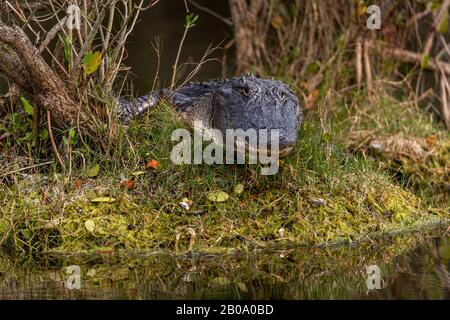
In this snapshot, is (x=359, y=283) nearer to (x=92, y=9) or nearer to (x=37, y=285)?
(x=37, y=285)

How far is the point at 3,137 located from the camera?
19.3ft

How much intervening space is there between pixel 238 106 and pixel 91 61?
1226mm

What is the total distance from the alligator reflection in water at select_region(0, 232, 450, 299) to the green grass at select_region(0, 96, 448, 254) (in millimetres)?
164

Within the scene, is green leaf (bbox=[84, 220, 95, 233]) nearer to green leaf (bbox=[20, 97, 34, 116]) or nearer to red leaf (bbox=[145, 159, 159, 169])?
red leaf (bbox=[145, 159, 159, 169])

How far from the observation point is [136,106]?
245 inches

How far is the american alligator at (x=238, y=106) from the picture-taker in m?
5.82

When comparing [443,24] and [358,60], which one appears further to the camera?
[443,24]

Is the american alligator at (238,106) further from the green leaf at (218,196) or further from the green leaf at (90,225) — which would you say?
the green leaf at (90,225)

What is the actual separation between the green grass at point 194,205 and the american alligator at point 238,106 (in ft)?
0.58

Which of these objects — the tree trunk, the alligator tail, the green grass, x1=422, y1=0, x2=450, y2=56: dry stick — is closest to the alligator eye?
the green grass

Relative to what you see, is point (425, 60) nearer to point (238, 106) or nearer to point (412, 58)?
point (412, 58)

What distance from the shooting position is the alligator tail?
6012 millimetres

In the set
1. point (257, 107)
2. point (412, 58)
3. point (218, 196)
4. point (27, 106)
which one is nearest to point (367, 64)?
point (412, 58)
